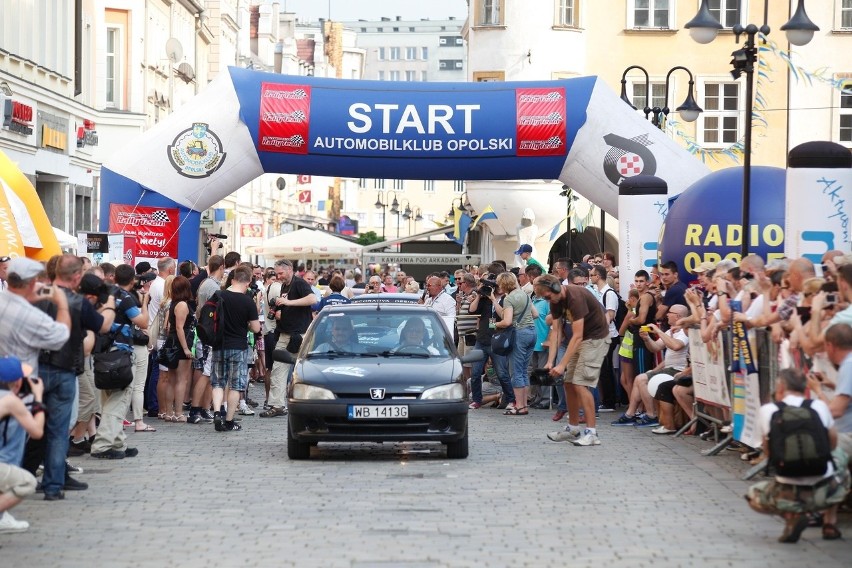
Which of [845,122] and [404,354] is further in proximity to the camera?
[845,122]

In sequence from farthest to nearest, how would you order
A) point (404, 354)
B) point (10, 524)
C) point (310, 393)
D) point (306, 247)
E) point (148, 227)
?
point (306, 247), point (148, 227), point (404, 354), point (310, 393), point (10, 524)

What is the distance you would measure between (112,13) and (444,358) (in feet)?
114

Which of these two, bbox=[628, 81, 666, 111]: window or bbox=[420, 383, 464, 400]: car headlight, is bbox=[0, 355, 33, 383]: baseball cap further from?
bbox=[628, 81, 666, 111]: window

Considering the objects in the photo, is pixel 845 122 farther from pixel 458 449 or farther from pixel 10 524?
pixel 10 524

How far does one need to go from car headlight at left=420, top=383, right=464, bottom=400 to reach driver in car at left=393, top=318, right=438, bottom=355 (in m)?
0.80

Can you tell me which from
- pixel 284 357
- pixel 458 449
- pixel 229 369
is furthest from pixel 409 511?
pixel 229 369

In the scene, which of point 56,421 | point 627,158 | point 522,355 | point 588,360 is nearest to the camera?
point 56,421

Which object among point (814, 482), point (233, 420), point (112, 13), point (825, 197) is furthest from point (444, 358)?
point (112, 13)

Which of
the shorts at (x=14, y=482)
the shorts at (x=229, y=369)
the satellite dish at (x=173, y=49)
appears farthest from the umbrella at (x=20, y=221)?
the satellite dish at (x=173, y=49)

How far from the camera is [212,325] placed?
1702 cm

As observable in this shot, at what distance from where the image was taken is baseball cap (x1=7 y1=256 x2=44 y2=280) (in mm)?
10562

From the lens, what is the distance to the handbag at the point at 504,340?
20.2 meters

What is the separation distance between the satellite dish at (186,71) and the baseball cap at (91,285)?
42615 mm

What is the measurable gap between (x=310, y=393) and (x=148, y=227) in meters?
8.97
